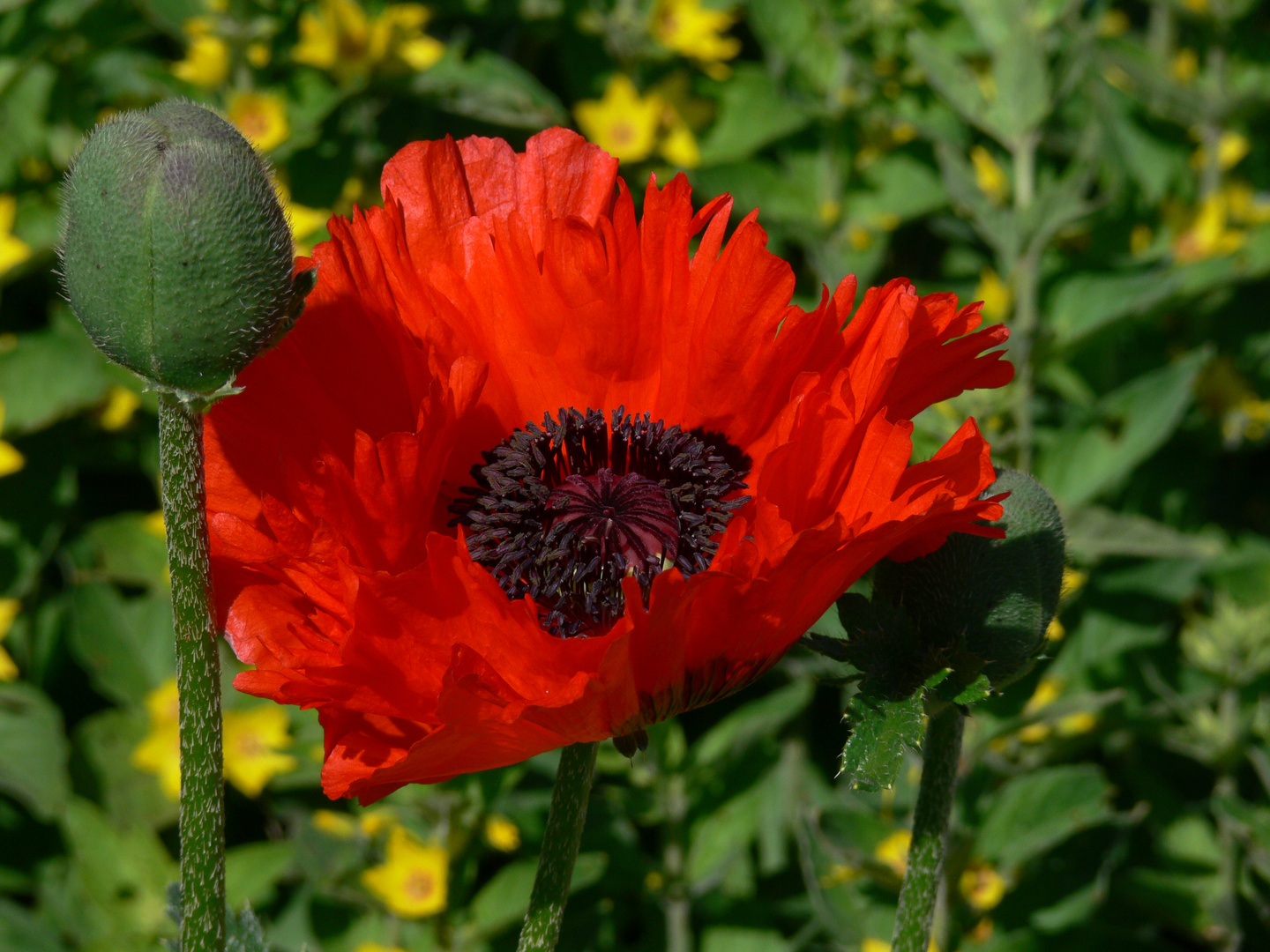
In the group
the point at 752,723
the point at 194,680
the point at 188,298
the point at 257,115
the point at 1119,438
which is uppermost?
the point at 188,298

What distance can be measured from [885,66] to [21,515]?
2.00m

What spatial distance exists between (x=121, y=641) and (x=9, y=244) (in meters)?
0.78

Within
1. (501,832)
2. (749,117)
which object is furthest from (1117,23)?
(501,832)

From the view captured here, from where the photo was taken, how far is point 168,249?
0.74 m

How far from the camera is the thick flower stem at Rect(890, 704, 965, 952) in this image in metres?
0.98

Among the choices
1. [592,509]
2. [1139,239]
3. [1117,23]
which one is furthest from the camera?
[1117,23]

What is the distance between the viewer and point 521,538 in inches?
45.3

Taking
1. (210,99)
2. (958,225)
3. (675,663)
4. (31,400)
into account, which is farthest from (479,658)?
(958,225)

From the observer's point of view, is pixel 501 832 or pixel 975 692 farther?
pixel 501 832

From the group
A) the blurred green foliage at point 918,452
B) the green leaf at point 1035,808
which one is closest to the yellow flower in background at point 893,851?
the blurred green foliage at point 918,452

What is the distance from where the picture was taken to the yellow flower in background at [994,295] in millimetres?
2459

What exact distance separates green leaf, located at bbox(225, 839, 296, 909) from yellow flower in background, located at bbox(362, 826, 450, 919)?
0.94ft

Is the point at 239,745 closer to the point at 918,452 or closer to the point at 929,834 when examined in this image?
the point at 918,452

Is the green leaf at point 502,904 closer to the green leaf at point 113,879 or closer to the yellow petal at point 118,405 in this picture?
the green leaf at point 113,879
